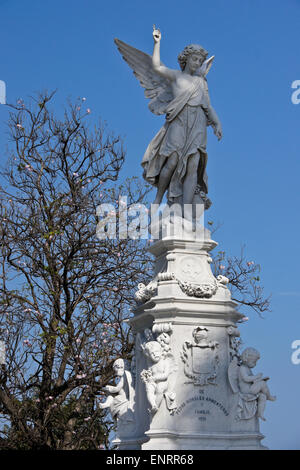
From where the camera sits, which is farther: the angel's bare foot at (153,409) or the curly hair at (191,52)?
the curly hair at (191,52)

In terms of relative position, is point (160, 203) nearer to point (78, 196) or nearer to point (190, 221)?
point (190, 221)

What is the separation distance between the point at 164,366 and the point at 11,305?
644 cm

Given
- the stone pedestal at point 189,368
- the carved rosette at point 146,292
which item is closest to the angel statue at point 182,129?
the stone pedestal at point 189,368

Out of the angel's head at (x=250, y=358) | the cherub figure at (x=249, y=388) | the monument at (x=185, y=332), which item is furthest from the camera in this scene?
the angel's head at (x=250, y=358)

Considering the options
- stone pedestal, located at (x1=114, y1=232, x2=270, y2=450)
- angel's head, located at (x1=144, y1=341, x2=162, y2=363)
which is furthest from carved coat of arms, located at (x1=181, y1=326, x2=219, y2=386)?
angel's head, located at (x1=144, y1=341, x2=162, y2=363)

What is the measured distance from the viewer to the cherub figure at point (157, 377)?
→ 8867mm

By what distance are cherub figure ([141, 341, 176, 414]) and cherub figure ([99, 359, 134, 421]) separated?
80cm

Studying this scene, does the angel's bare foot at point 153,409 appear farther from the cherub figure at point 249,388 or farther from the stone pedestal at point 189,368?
the cherub figure at point 249,388

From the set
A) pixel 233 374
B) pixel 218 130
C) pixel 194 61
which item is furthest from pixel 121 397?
pixel 194 61

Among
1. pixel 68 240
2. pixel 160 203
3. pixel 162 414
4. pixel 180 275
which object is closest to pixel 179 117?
pixel 160 203

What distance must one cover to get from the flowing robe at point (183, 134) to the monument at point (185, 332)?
14 mm

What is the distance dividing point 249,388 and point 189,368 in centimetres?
76

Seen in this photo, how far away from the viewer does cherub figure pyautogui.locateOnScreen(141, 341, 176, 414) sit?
8867 mm

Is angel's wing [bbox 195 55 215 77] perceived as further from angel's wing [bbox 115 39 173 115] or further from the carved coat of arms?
the carved coat of arms
